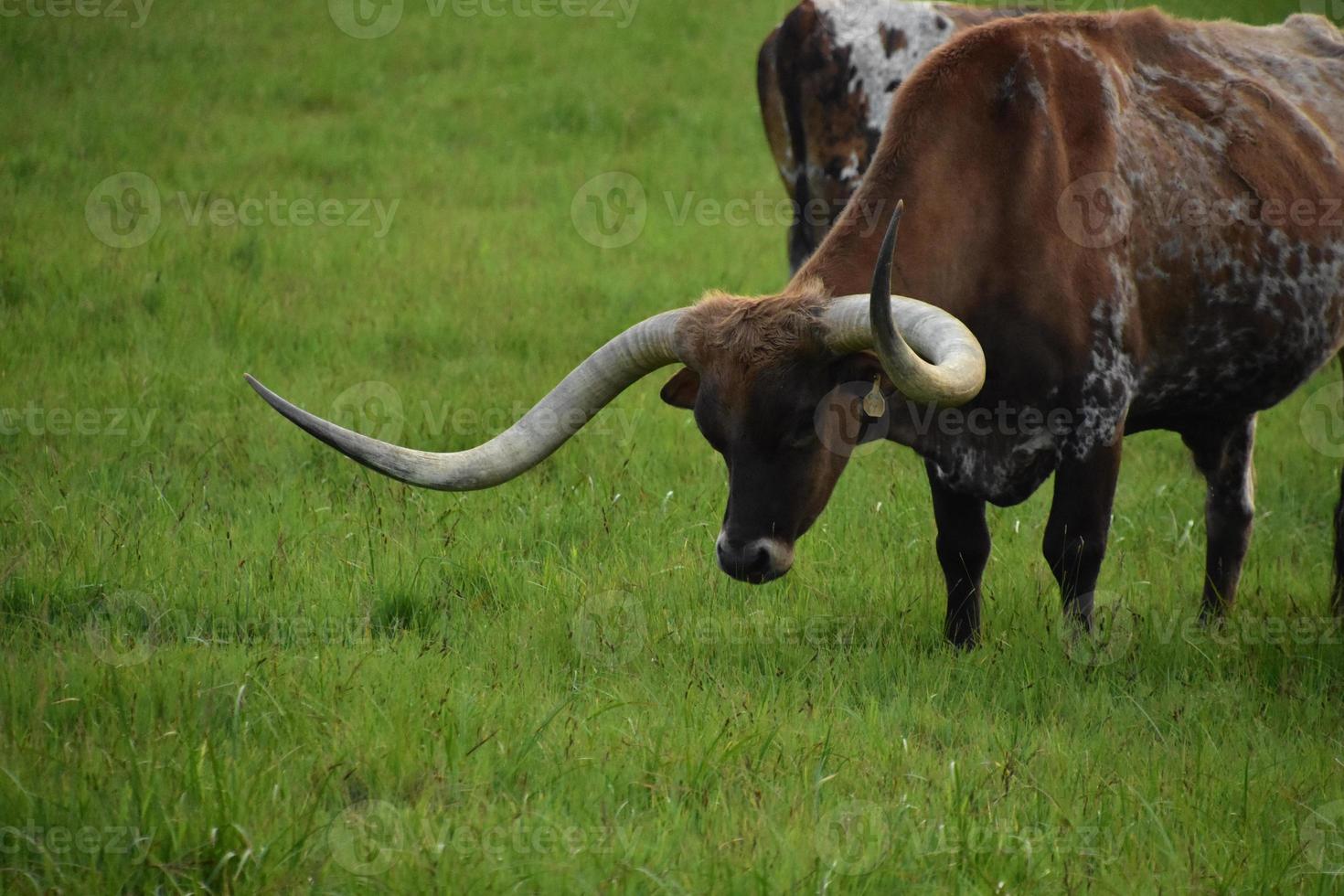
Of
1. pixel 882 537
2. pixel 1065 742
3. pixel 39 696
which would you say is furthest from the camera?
pixel 882 537

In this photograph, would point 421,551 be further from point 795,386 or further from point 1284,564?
point 1284,564

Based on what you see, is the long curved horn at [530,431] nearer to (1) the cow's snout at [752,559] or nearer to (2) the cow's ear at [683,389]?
(2) the cow's ear at [683,389]

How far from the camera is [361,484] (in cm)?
595

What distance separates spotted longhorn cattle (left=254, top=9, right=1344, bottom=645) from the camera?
159 inches

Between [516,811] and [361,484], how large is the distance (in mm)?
2953

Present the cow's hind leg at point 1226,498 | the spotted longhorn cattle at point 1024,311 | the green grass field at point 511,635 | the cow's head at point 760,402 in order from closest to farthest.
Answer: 1. the green grass field at point 511,635
2. the cow's head at point 760,402
3. the spotted longhorn cattle at point 1024,311
4. the cow's hind leg at point 1226,498

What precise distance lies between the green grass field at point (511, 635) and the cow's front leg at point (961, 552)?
0.11m

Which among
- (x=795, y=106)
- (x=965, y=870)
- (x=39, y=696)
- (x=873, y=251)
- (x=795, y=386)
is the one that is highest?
(x=795, y=106)

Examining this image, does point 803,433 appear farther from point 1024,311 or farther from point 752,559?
point 1024,311

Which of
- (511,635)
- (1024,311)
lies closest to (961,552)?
(1024,311)

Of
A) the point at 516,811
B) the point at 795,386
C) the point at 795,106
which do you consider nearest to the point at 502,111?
the point at 795,106

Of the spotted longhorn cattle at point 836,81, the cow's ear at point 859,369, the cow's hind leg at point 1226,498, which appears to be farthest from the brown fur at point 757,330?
the spotted longhorn cattle at point 836,81

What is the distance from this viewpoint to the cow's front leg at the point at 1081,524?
15.1ft

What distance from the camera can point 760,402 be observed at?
403 centimetres
